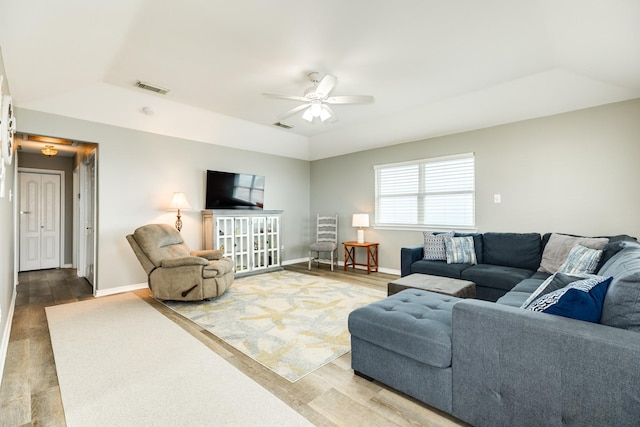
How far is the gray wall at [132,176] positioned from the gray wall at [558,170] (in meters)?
3.83

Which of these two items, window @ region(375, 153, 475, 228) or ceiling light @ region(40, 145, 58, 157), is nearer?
window @ region(375, 153, 475, 228)

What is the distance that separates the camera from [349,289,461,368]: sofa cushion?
1693mm

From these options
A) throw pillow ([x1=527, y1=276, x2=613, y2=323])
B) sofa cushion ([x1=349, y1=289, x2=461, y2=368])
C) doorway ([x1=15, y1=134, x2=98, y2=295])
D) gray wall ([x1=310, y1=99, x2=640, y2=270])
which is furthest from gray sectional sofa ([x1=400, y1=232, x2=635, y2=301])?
doorway ([x1=15, y1=134, x2=98, y2=295])

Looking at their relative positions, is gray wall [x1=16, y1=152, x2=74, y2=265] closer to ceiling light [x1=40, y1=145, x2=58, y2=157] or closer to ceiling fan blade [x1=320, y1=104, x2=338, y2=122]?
ceiling light [x1=40, y1=145, x2=58, y2=157]

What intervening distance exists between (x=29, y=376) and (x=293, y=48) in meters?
3.53

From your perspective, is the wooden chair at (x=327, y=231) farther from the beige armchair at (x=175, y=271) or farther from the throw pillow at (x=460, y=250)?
the beige armchair at (x=175, y=271)

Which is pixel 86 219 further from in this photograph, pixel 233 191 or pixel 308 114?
pixel 308 114

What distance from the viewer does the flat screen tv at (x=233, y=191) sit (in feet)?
17.4

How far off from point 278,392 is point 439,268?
2.81 m

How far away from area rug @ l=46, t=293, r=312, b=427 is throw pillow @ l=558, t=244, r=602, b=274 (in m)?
2.92

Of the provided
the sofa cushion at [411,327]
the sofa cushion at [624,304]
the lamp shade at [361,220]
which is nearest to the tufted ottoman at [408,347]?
the sofa cushion at [411,327]

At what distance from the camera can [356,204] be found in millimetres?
6285

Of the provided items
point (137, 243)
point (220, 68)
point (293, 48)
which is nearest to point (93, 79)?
point (220, 68)

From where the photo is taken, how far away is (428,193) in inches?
208
